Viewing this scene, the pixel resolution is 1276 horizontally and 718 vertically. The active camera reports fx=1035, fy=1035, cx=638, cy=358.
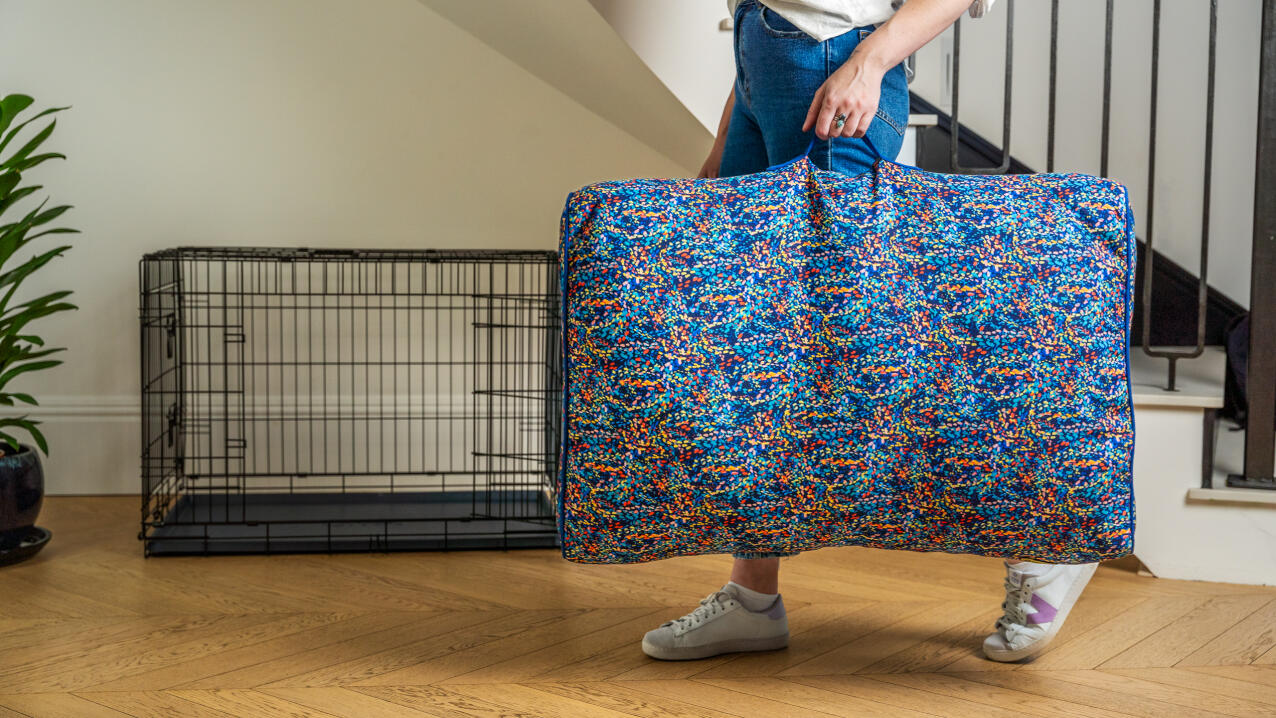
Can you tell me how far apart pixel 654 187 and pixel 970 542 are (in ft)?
1.60

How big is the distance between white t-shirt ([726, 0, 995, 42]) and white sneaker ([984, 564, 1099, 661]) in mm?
762

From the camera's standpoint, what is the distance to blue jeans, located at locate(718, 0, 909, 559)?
1.17 metres

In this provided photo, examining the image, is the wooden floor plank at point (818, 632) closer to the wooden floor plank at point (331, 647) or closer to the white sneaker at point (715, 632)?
the white sneaker at point (715, 632)

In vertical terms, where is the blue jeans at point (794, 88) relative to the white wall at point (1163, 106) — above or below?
below

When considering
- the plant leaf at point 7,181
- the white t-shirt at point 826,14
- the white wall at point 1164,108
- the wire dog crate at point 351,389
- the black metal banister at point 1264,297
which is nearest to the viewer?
the white t-shirt at point 826,14

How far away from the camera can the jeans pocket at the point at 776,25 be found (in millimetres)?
1170

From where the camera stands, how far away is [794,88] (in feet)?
3.89

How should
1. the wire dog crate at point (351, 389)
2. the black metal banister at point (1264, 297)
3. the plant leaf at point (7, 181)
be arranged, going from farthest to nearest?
the wire dog crate at point (351, 389), the plant leaf at point (7, 181), the black metal banister at point (1264, 297)

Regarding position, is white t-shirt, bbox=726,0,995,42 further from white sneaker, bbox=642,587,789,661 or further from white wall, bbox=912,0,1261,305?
white wall, bbox=912,0,1261,305

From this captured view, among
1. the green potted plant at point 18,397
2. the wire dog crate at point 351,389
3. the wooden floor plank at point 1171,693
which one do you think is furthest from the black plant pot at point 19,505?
the wooden floor plank at point 1171,693

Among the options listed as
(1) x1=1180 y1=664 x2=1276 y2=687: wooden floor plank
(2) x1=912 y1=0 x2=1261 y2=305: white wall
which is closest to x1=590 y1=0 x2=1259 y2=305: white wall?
(2) x1=912 y1=0 x2=1261 y2=305: white wall

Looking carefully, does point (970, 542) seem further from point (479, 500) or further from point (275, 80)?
point (275, 80)

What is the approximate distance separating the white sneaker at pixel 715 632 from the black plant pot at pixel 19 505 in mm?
1190

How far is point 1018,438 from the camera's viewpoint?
1014 millimetres
